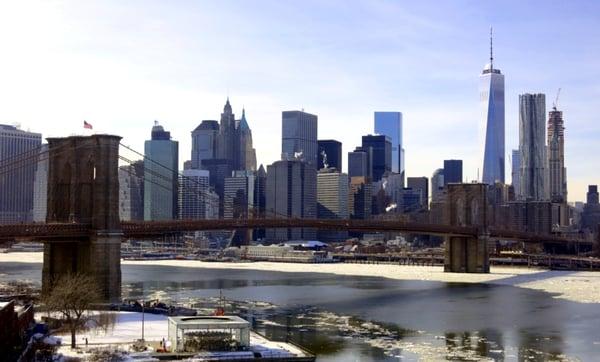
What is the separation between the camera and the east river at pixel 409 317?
40.1m

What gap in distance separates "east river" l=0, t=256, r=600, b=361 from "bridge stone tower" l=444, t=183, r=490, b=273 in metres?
17.4

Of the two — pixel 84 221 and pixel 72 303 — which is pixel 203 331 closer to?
pixel 72 303

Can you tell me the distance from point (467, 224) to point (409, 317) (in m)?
53.0

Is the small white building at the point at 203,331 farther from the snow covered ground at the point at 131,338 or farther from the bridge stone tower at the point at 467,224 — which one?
the bridge stone tower at the point at 467,224

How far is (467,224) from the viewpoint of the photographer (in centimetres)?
10438

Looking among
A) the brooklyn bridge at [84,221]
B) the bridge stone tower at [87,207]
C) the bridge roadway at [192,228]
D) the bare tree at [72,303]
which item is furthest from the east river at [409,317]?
the bare tree at [72,303]

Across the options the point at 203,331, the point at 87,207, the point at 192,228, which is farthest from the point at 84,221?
the point at 203,331

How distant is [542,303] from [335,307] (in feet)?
52.8

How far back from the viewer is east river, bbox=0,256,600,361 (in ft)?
132

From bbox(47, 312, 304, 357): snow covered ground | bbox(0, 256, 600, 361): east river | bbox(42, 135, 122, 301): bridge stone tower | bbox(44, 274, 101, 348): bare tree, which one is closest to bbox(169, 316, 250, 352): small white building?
bbox(47, 312, 304, 357): snow covered ground

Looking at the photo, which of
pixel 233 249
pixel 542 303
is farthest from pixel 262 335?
pixel 233 249

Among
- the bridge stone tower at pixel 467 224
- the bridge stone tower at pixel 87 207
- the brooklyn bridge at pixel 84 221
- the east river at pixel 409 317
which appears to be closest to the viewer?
the east river at pixel 409 317

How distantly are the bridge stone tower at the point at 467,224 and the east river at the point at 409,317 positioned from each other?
56.9 feet

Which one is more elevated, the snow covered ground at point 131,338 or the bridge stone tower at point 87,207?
the bridge stone tower at point 87,207
